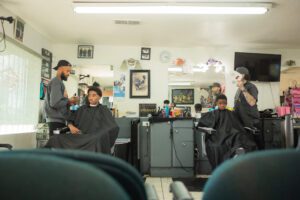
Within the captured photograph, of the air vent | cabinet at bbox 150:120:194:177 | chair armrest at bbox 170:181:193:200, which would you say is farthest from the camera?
cabinet at bbox 150:120:194:177

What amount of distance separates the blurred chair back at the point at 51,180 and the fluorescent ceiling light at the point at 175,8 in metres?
3.15

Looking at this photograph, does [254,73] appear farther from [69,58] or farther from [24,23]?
[24,23]

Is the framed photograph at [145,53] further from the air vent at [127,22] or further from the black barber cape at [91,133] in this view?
the black barber cape at [91,133]

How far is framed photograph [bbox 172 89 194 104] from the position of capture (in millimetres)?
5242

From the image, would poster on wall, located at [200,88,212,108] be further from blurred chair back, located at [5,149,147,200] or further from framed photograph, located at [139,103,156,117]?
blurred chair back, located at [5,149,147,200]

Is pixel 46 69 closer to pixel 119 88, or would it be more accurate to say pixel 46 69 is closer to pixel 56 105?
pixel 119 88

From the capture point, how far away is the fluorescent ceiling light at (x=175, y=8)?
11.2 feet

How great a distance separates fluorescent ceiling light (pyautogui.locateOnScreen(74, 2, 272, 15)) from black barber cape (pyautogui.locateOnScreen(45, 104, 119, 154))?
1280 millimetres

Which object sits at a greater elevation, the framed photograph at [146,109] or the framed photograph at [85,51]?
the framed photograph at [85,51]

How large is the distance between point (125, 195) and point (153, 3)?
10.4 ft

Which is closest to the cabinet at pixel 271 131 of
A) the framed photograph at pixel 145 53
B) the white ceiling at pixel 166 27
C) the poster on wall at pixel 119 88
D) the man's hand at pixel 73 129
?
the white ceiling at pixel 166 27

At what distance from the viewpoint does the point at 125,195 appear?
558mm

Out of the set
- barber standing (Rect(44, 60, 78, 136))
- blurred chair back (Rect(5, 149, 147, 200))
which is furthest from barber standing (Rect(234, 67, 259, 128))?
blurred chair back (Rect(5, 149, 147, 200))

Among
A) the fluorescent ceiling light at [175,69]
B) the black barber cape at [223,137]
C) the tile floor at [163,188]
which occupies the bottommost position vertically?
the tile floor at [163,188]
